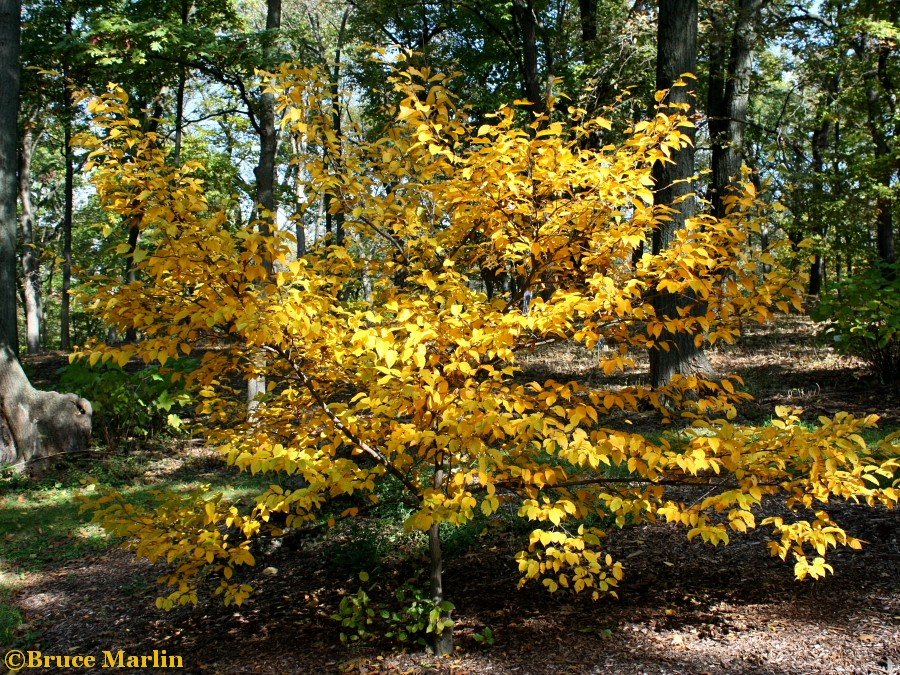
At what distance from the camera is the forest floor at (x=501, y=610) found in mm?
2836

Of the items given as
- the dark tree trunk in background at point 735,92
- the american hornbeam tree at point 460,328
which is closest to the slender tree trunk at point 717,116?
the dark tree trunk in background at point 735,92

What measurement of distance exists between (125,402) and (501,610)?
21.2 ft

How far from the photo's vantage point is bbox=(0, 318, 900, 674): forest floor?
112 inches

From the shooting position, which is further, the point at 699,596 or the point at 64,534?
the point at 64,534

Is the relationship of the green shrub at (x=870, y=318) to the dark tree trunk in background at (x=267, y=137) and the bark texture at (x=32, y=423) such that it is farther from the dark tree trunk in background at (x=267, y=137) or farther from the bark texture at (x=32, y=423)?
the bark texture at (x=32, y=423)

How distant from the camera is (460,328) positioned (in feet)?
7.75

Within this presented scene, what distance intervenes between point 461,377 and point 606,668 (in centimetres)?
150

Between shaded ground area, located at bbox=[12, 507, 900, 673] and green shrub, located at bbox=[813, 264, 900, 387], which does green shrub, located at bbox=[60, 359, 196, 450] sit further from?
green shrub, located at bbox=[813, 264, 900, 387]

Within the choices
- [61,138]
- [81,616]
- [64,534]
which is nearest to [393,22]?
[61,138]

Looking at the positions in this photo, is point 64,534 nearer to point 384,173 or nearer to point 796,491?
point 384,173

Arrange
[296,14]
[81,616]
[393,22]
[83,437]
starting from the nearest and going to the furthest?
1. [81,616]
2. [83,437]
3. [393,22]
4. [296,14]

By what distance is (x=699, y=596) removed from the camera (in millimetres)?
3365

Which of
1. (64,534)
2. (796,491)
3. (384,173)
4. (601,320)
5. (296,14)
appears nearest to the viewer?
(796,491)

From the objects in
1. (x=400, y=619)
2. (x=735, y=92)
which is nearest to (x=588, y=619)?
(x=400, y=619)
